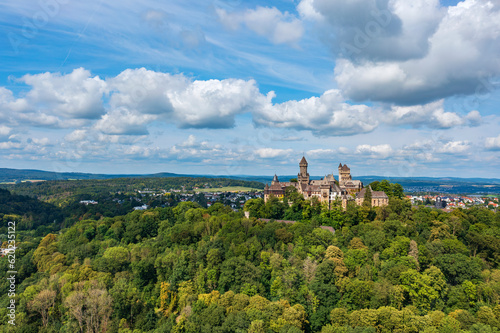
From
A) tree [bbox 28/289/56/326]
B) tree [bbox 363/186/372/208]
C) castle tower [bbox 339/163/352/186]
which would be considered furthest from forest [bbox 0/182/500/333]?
castle tower [bbox 339/163/352/186]

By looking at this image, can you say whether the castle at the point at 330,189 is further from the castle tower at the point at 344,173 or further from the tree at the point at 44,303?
the tree at the point at 44,303

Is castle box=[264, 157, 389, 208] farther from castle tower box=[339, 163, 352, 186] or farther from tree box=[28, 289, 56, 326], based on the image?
tree box=[28, 289, 56, 326]

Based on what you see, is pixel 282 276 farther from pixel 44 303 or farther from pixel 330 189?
pixel 44 303

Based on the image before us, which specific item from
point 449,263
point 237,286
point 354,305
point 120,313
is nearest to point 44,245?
point 120,313

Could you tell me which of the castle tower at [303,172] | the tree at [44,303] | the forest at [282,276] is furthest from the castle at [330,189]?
the tree at [44,303]

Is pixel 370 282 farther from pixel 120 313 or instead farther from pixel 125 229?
pixel 125 229

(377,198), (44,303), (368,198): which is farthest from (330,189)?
(44,303)
